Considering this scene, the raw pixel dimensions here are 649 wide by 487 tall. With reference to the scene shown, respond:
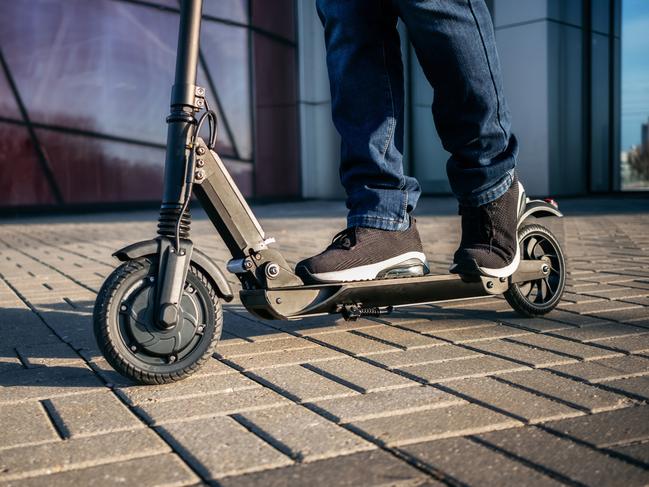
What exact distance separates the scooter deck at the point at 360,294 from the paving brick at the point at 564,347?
213 mm

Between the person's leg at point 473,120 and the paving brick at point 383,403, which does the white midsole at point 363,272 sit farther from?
the paving brick at point 383,403

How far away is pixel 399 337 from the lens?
2477mm

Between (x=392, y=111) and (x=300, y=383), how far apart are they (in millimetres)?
974

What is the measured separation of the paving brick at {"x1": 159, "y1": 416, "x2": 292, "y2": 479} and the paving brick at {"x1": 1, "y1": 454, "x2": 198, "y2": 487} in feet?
0.12

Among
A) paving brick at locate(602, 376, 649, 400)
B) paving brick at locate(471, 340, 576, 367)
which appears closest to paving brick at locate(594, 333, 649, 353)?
paving brick at locate(471, 340, 576, 367)

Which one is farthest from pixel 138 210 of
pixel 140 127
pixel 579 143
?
pixel 579 143

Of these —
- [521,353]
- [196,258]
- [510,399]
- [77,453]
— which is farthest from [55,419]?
[521,353]

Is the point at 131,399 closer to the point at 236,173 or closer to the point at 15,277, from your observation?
the point at 15,277

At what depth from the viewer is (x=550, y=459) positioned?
139cm

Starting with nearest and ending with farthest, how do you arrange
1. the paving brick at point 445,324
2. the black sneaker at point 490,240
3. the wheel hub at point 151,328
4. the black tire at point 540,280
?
the wheel hub at point 151,328
the black sneaker at point 490,240
the paving brick at point 445,324
the black tire at point 540,280

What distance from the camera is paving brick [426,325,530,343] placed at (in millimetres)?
2434

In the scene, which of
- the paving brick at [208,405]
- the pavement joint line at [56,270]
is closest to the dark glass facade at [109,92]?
the pavement joint line at [56,270]

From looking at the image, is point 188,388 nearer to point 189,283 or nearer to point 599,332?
point 189,283

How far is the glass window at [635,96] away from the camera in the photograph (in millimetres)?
13391
